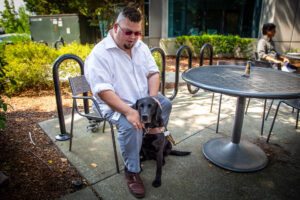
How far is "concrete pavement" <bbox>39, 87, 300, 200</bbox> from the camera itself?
210 cm

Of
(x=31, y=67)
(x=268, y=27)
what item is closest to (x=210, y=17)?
(x=268, y=27)

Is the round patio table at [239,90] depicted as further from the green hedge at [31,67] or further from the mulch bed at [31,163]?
the green hedge at [31,67]

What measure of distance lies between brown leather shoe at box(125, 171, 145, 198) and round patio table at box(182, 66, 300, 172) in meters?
0.99

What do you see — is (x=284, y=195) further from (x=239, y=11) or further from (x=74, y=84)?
(x=239, y=11)

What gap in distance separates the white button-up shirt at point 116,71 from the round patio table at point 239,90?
55 cm

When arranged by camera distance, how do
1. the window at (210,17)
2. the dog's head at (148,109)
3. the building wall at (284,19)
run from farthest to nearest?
the window at (210,17) → the building wall at (284,19) → the dog's head at (148,109)

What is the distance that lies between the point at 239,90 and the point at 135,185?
4.50ft

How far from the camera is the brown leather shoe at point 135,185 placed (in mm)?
2029

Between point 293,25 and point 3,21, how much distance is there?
22988 mm

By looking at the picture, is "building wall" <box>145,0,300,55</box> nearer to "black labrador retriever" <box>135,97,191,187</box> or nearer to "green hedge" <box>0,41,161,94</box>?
"green hedge" <box>0,41,161,94</box>

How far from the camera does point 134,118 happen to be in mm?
2059

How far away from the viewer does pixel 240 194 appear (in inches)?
82.2

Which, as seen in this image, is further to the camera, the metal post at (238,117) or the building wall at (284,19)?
the building wall at (284,19)

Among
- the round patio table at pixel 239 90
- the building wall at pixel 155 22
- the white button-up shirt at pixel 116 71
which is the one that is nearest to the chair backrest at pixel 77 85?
the white button-up shirt at pixel 116 71
